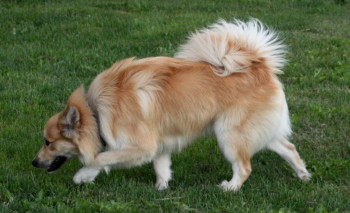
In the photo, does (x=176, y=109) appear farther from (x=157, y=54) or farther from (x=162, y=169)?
(x=157, y=54)

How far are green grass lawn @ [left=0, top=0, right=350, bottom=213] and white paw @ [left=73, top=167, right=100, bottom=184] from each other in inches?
3.0

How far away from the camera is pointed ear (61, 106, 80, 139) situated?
5.34 metres

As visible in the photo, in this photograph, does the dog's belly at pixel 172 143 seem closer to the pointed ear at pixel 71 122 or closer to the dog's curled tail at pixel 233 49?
the dog's curled tail at pixel 233 49

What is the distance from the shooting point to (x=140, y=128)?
5.43 m

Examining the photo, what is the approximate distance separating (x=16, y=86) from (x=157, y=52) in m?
2.54

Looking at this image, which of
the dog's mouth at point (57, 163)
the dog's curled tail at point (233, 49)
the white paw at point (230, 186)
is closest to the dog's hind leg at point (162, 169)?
the white paw at point (230, 186)

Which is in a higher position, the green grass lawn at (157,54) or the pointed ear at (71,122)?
the pointed ear at (71,122)

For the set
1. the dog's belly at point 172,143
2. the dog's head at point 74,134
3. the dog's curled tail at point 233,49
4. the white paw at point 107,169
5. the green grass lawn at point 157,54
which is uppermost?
the dog's curled tail at point 233,49

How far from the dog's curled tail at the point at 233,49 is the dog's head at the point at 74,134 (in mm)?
1125

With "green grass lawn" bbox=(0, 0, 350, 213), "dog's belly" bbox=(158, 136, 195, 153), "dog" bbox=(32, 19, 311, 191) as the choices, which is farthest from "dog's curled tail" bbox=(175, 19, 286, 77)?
"green grass lawn" bbox=(0, 0, 350, 213)

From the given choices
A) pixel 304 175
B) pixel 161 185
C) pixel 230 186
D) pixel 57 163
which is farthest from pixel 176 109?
pixel 304 175

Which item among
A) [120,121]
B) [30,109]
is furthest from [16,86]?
[120,121]

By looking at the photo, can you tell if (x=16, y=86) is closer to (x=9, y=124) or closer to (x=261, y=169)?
(x=9, y=124)

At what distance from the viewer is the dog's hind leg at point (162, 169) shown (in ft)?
19.3
